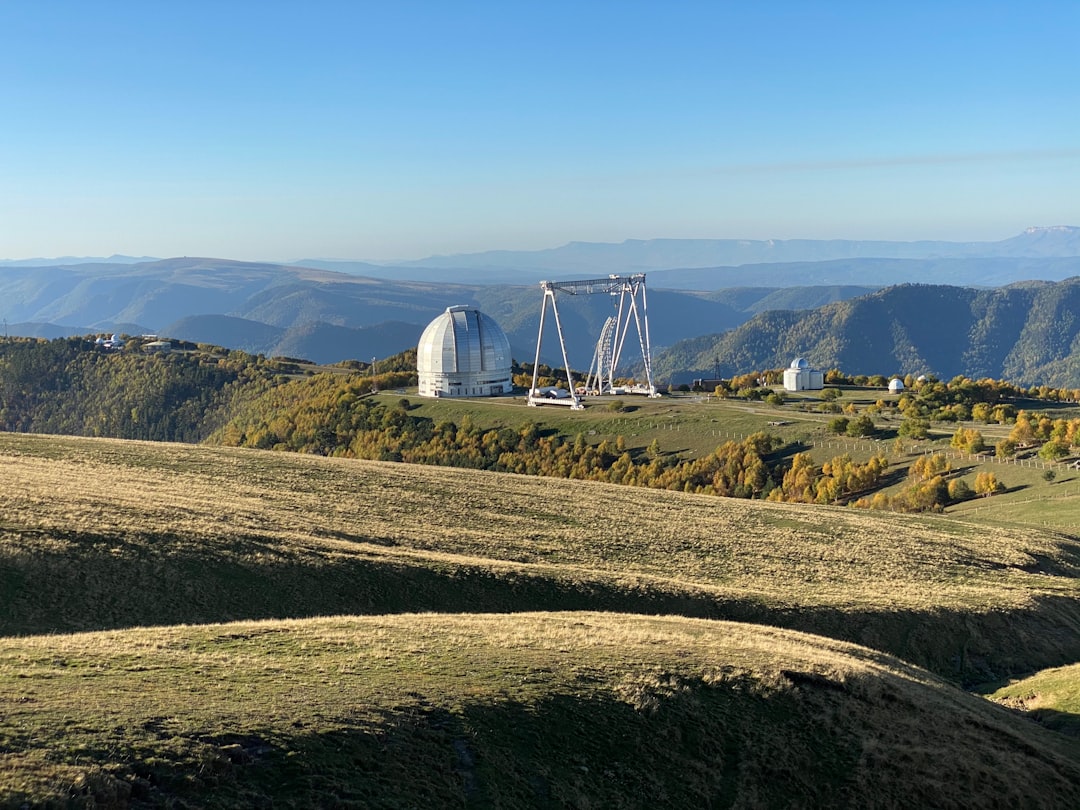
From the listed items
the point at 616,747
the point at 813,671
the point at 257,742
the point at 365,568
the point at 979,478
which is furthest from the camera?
the point at 979,478

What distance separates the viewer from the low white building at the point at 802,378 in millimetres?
156375

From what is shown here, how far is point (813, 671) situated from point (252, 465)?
166 ft

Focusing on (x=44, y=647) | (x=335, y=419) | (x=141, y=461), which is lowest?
(x=335, y=419)

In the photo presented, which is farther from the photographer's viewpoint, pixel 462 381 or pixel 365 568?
pixel 462 381

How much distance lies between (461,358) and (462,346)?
5.93 ft

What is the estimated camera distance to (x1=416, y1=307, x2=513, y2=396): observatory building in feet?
498

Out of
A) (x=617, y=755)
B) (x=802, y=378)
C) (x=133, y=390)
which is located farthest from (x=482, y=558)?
(x=133, y=390)

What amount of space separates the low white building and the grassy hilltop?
105 metres

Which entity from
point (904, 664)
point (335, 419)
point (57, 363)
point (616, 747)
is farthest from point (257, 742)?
point (57, 363)

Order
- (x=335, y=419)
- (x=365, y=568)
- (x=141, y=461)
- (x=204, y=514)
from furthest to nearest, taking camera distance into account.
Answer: (x=335, y=419)
(x=141, y=461)
(x=204, y=514)
(x=365, y=568)

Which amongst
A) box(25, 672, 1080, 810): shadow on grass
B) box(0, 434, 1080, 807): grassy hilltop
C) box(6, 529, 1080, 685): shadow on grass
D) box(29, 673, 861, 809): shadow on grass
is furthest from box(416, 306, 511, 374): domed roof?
box(29, 673, 861, 809): shadow on grass

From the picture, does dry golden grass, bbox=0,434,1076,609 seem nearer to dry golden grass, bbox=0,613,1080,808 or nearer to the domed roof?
dry golden grass, bbox=0,613,1080,808

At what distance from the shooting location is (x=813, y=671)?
2497 cm

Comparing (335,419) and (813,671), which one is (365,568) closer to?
(813,671)
